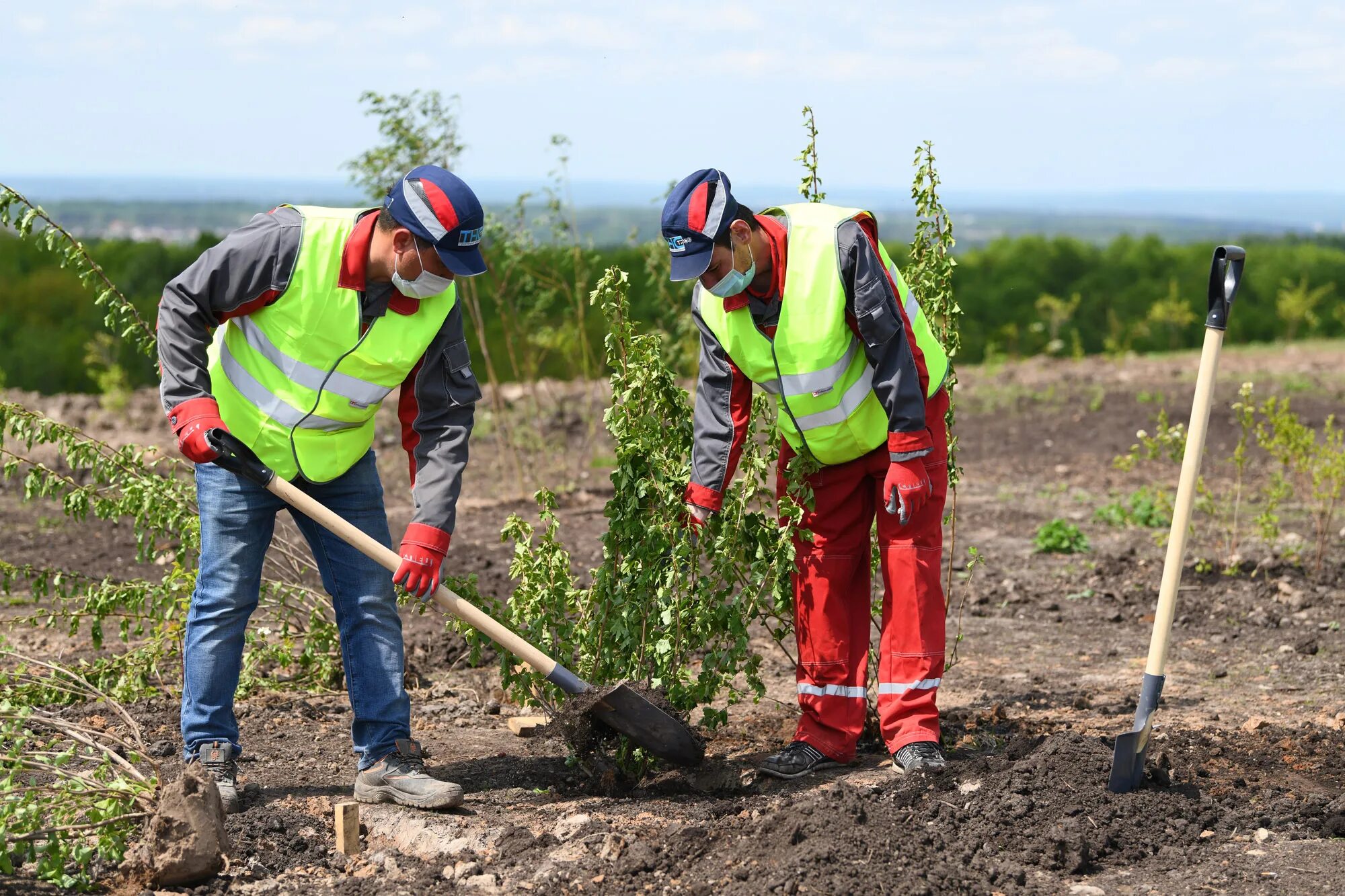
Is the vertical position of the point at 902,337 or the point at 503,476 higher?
the point at 902,337

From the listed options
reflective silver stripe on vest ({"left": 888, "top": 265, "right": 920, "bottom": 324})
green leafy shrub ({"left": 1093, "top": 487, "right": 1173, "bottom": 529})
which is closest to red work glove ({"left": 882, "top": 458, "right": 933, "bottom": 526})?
reflective silver stripe on vest ({"left": 888, "top": 265, "right": 920, "bottom": 324})

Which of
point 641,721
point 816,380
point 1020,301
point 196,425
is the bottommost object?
point 641,721

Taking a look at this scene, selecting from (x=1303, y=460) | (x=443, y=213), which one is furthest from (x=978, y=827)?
(x=1303, y=460)

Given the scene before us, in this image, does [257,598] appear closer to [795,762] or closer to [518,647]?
[518,647]

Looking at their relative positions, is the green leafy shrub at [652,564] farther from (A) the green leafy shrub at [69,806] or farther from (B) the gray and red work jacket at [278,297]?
(A) the green leafy shrub at [69,806]

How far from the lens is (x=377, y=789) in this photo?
3590 mm

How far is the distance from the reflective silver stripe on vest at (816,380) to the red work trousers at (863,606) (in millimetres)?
314

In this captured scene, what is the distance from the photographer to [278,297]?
11.1 feet

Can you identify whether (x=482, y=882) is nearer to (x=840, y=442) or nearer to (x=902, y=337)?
(x=840, y=442)

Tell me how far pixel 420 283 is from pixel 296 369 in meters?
0.42

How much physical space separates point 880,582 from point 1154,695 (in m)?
2.79

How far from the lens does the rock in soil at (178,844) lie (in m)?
2.99

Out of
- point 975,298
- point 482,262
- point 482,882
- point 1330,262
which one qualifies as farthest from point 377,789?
point 1330,262

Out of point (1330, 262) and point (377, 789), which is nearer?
point (377, 789)
